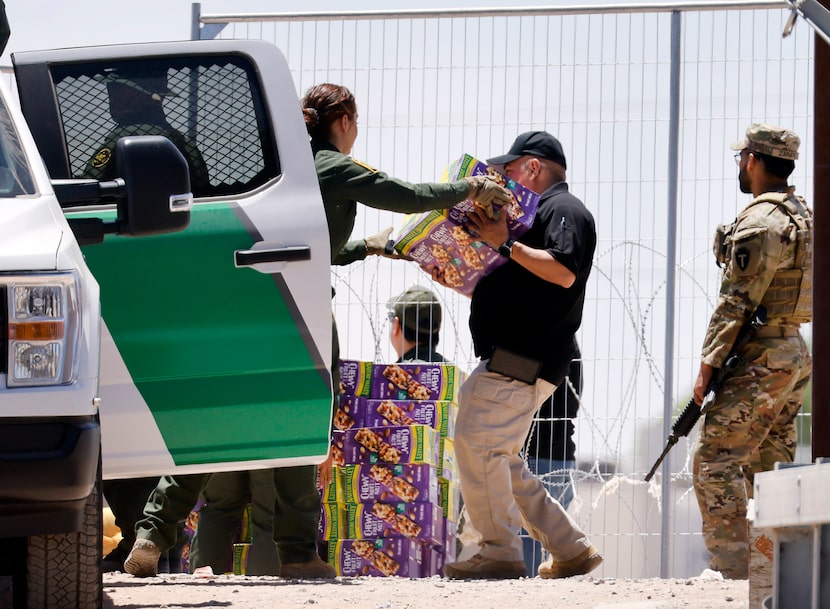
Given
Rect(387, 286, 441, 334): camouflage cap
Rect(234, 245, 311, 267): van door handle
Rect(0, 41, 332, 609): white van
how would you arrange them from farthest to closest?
Rect(387, 286, 441, 334): camouflage cap
Rect(234, 245, 311, 267): van door handle
Rect(0, 41, 332, 609): white van

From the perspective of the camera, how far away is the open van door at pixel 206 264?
4.90 meters

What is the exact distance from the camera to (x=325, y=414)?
5.06 metres

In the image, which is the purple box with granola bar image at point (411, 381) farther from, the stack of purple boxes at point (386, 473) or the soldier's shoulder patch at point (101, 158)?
the soldier's shoulder patch at point (101, 158)

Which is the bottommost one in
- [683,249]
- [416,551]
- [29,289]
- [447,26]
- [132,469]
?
[416,551]

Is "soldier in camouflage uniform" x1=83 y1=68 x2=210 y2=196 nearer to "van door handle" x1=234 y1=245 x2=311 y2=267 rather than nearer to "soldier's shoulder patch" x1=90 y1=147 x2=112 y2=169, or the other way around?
"soldier's shoulder patch" x1=90 y1=147 x2=112 y2=169

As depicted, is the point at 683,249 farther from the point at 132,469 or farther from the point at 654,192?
the point at 132,469

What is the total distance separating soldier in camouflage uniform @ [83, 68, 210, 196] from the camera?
5.21 m

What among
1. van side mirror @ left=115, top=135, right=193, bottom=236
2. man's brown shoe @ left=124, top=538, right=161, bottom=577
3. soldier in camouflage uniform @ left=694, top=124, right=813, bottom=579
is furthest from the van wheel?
soldier in camouflage uniform @ left=694, top=124, right=813, bottom=579

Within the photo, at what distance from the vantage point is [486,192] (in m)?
6.04

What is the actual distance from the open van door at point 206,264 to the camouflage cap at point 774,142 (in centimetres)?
250

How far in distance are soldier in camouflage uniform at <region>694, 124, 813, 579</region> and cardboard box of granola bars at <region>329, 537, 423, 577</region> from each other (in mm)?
1441

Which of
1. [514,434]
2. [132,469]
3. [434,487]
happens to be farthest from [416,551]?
[132,469]

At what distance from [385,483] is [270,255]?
2443 millimetres

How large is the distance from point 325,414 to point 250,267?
0.56 metres
